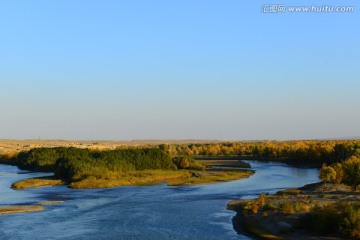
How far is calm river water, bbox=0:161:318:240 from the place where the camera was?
51.4 metres

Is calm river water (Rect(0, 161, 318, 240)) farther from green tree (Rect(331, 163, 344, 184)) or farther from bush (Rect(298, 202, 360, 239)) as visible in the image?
green tree (Rect(331, 163, 344, 184))

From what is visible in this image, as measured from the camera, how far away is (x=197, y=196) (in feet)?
263

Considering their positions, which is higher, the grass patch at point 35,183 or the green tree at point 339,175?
the green tree at point 339,175

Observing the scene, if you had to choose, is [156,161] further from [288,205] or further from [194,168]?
[288,205]

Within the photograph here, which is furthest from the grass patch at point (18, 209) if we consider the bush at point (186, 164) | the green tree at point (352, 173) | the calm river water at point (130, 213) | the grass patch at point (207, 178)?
the bush at point (186, 164)

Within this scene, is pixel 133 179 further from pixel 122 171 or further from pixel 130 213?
pixel 130 213

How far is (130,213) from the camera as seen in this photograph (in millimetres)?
64062

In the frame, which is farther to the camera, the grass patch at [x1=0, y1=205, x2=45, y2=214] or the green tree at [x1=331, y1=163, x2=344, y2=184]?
the green tree at [x1=331, y1=163, x2=344, y2=184]

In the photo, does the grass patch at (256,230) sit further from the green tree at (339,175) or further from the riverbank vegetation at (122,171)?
the riverbank vegetation at (122,171)

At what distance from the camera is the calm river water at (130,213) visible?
51375mm

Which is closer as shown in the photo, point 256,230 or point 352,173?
point 256,230

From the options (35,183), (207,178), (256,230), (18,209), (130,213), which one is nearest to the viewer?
(256,230)

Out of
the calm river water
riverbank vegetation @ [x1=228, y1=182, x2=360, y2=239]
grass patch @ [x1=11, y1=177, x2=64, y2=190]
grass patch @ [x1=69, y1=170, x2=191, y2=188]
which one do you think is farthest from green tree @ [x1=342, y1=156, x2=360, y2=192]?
grass patch @ [x1=11, y1=177, x2=64, y2=190]

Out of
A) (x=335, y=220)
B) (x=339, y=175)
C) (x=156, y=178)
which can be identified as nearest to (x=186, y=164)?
(x=156, y=178)
